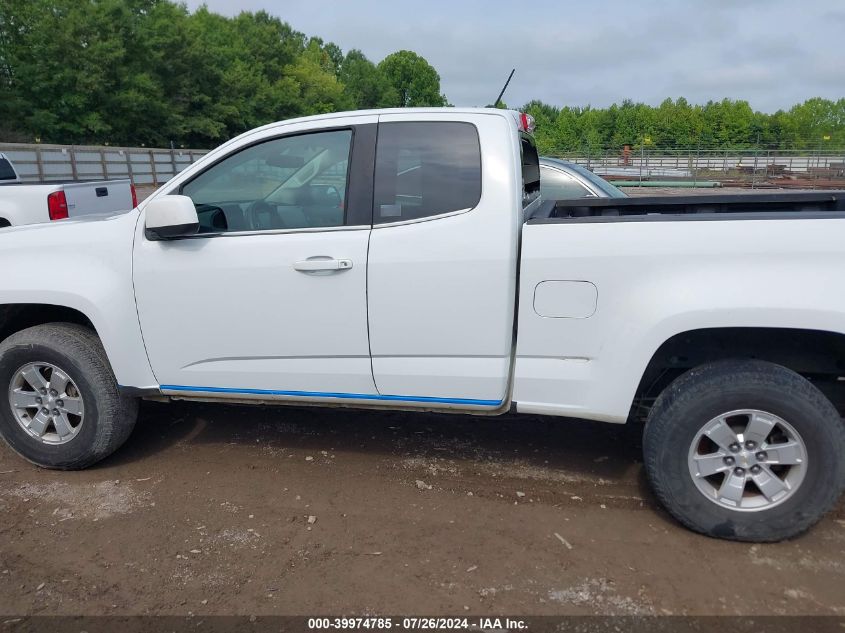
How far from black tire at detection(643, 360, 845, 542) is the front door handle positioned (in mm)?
1621

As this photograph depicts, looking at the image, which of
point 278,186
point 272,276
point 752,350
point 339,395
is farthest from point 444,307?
point 752,350

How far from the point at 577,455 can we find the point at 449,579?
1.49 metres

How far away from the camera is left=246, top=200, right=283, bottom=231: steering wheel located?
361 centimetres

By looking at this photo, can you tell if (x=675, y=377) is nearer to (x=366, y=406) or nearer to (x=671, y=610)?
(x=671, y=610)

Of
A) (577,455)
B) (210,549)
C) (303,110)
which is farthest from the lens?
(303,110)

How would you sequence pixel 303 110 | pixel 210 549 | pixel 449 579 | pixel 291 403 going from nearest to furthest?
pixel 449 579 → pixel 210 549 → pixel 291 403 → pixel 303 110

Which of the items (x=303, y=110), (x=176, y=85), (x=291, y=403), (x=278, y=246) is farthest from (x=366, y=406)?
(x=303, y=110)

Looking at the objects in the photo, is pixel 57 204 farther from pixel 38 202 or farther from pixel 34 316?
pixel 34 316

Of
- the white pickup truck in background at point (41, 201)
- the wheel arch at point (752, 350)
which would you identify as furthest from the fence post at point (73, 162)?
the wheel arch at point (752, 350)

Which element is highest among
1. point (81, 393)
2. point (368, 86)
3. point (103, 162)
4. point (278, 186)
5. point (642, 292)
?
point (368, 86)

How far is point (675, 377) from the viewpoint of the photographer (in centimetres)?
340

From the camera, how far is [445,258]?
320 centimetres

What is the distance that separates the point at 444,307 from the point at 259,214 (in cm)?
119

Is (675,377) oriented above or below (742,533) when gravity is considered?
above
